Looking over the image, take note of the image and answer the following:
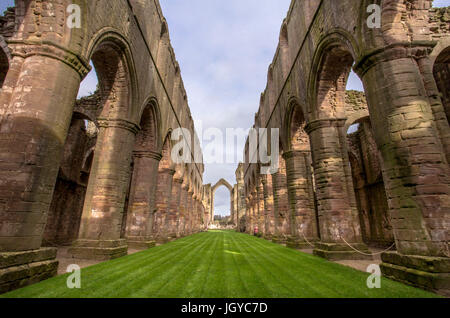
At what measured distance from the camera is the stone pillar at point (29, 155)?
137 inches

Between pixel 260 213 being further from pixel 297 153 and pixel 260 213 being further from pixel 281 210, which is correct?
pixel 297 153

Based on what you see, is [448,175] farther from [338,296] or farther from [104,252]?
[104,252]

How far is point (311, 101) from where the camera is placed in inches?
310

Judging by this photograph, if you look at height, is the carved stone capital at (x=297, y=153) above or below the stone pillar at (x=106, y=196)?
above

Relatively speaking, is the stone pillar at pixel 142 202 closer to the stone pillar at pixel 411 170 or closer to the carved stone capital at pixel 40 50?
the carved stone capital at pixel 40 50

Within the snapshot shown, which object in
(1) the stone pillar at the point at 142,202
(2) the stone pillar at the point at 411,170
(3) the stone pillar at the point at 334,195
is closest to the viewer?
(2) the stone pillar at the point at 411,170

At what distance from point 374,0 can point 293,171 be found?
21.5 ft

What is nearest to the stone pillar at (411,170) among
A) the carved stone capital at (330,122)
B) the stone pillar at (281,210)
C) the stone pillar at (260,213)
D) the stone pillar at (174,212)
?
the carved stone capital at (330,122)

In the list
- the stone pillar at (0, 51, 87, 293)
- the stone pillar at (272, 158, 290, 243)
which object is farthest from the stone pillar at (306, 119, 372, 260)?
the stone pillar at (0, 51, 87, 293)

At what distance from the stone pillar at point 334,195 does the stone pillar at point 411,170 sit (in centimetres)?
221

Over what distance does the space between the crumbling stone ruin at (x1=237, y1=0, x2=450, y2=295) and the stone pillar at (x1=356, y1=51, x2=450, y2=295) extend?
0.06 ft

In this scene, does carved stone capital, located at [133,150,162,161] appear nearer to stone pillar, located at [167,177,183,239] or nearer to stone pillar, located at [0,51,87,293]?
stone pillar, located at [167,177,183,239]

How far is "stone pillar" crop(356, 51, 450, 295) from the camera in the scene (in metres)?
3.49

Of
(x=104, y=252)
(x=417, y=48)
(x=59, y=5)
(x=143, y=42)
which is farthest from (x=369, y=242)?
(x=59, y=5)
